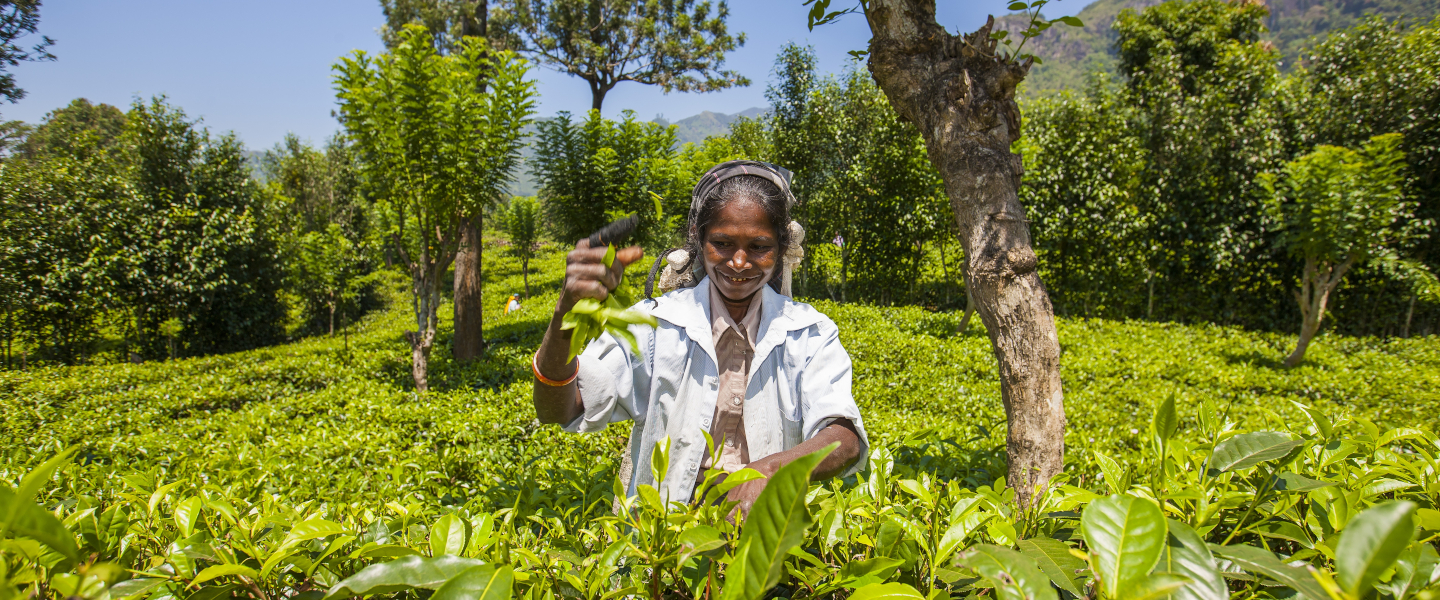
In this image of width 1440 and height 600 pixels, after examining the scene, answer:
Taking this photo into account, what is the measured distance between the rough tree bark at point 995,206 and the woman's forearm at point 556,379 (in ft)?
4.31

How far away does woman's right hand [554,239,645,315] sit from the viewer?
111 cm

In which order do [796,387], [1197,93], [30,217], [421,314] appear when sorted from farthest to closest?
[1197,93] → [30,217] → [421,314] → [796,387]

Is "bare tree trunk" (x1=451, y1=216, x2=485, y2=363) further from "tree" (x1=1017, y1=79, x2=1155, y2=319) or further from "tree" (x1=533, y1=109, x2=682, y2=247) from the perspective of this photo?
"tree" (x1=1017, y1=79, x2=1155, y2=319)

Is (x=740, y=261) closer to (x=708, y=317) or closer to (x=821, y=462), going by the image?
(x=708, y=317)

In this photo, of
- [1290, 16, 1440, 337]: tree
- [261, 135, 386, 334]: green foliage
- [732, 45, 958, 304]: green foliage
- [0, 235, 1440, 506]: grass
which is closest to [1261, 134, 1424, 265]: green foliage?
[0, 235, 1440, 506]: grass

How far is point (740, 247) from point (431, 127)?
517cm

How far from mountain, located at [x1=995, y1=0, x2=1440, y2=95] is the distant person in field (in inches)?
2990

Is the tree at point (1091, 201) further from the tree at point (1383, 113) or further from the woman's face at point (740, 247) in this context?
the woman's face at point (740, 247)

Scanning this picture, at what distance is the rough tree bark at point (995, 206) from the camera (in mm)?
1836

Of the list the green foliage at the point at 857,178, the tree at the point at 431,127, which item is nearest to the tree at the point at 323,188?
the green foliage at the point at 857,178

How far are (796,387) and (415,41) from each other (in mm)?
5568

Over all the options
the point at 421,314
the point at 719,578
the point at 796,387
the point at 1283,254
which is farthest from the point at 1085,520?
the point at 1283,254

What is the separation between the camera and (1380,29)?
36.6 feet

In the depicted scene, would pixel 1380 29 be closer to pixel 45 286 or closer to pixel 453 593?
pixel 453 593
